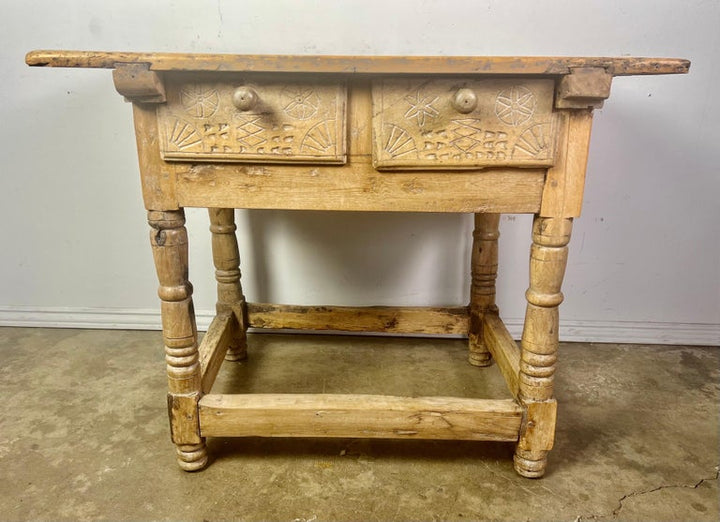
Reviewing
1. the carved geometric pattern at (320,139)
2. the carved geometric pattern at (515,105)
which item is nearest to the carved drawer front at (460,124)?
the carved geometric pattern at (515,105)

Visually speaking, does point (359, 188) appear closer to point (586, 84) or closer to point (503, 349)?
point (586, 84)

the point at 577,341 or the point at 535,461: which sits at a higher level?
the point at 535,461

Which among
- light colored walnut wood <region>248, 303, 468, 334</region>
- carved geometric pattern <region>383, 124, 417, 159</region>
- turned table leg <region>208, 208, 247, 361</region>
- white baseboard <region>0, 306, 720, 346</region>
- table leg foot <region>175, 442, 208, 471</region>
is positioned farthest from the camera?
white baseboard <region>0, 306, 720, 346</region>

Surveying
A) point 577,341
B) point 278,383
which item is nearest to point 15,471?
point 278,383

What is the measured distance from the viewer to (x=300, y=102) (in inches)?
48.9

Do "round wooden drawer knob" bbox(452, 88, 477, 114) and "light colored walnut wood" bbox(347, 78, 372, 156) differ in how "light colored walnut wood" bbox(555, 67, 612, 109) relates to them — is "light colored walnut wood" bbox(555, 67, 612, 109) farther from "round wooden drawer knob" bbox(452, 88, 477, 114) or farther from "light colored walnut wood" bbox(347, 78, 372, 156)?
"light colored walnut wood" bbox(347, 78, 372, 156)

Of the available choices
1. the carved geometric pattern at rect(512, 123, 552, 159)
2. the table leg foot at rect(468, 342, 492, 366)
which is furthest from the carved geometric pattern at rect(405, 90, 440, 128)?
the table leg foot at rect(468, 342, 492, 366)

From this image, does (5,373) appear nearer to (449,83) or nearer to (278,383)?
(278,383)

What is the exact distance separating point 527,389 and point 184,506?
1018mm

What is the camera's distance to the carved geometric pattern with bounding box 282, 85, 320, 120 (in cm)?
124

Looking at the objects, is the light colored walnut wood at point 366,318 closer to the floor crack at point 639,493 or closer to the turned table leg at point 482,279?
the turned table leg at point 482,279

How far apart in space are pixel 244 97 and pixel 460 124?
1.75ft

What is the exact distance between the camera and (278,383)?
6.55 feet

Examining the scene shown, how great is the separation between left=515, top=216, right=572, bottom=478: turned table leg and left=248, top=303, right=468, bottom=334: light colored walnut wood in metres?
0.70
